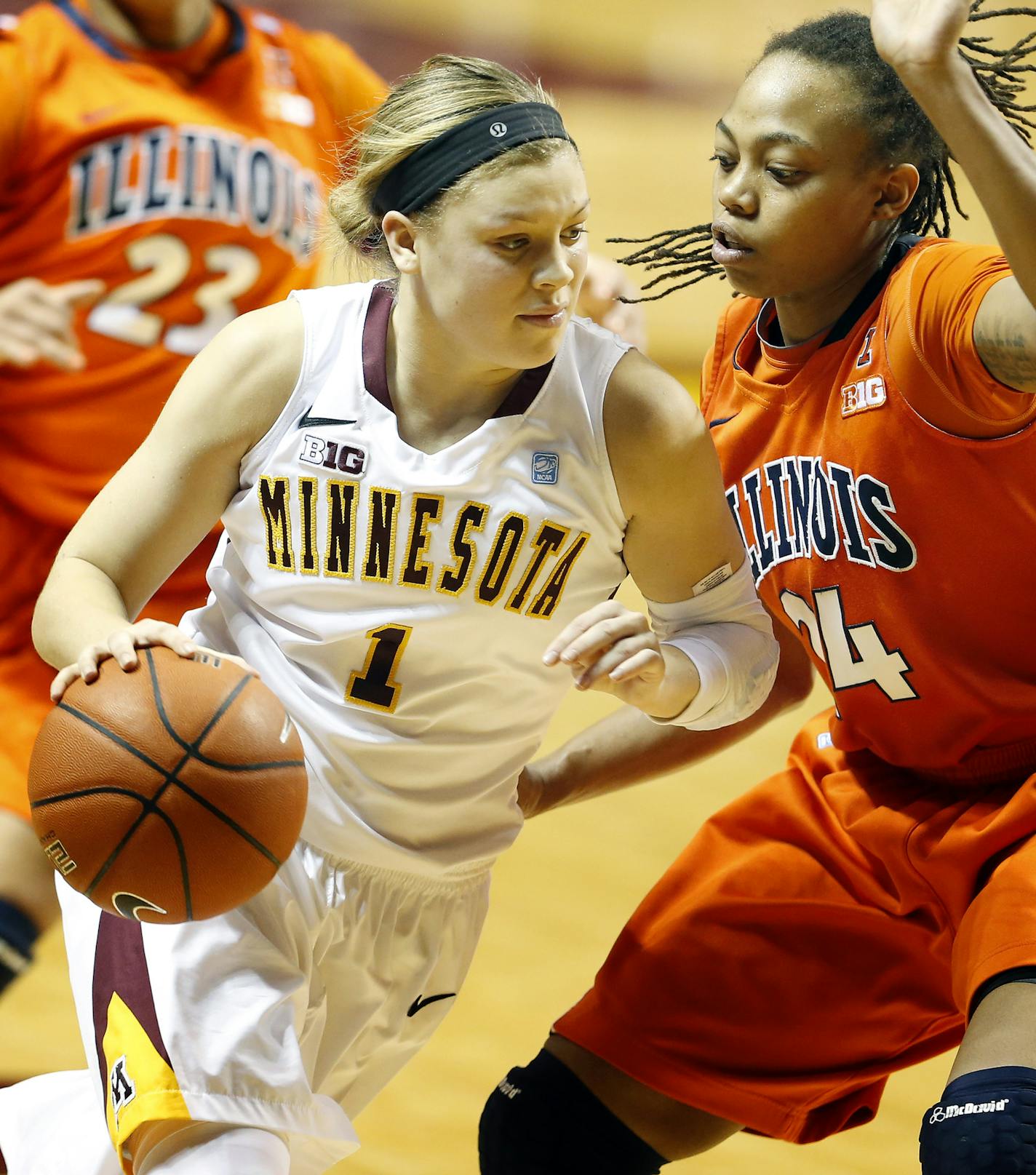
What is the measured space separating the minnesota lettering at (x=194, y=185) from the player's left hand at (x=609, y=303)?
78cm

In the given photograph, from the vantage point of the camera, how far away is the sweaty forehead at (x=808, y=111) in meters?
2.89

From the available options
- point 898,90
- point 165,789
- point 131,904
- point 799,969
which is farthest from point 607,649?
point 898,90

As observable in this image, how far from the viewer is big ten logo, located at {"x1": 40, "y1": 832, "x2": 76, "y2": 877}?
2.36 meters

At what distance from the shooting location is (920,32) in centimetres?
227

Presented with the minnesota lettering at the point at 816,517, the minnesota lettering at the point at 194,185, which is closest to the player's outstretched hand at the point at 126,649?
the minnesota lettering at the point at 816,517

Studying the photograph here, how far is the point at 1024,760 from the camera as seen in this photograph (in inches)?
116

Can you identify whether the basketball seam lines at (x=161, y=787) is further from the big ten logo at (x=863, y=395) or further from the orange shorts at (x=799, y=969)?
the big ten logo at (x=863, y=395)

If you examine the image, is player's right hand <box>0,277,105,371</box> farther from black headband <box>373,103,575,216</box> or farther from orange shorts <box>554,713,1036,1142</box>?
orange shorts <box>554,713,1036,1142</box>

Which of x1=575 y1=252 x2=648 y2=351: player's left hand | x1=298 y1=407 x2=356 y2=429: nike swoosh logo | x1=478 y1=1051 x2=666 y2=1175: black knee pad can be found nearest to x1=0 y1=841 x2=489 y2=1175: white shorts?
x1=478 y1=1051 x2=666 y2=1175: black knee pad

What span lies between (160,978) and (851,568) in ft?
4.71

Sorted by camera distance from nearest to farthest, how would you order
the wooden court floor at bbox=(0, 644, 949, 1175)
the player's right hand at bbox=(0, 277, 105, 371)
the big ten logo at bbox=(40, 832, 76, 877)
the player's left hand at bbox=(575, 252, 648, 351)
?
the big ten logo at bbox=(40, 832, 76, 877)
the player's right hand at bbox=(0, 277, 105, 371)
the wooden court floor at bbox=(0, 644, 949, 1175)
the player's left hand at bbox=(575, 252, 648, 351)

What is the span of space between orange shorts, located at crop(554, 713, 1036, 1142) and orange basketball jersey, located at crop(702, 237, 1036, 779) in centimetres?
17

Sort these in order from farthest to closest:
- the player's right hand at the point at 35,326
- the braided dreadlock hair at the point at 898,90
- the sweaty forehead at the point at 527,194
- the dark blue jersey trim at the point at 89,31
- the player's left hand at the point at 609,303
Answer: the player's left hand at the point at 609,303, the dark blue jersey trim at the point at 89,31, the player's right hand at the point at 35,326, the braided dreadlock hair at the point at 898,90, the sweaty forehead at the point at 527,194

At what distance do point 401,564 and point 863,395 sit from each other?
0.91 metres
